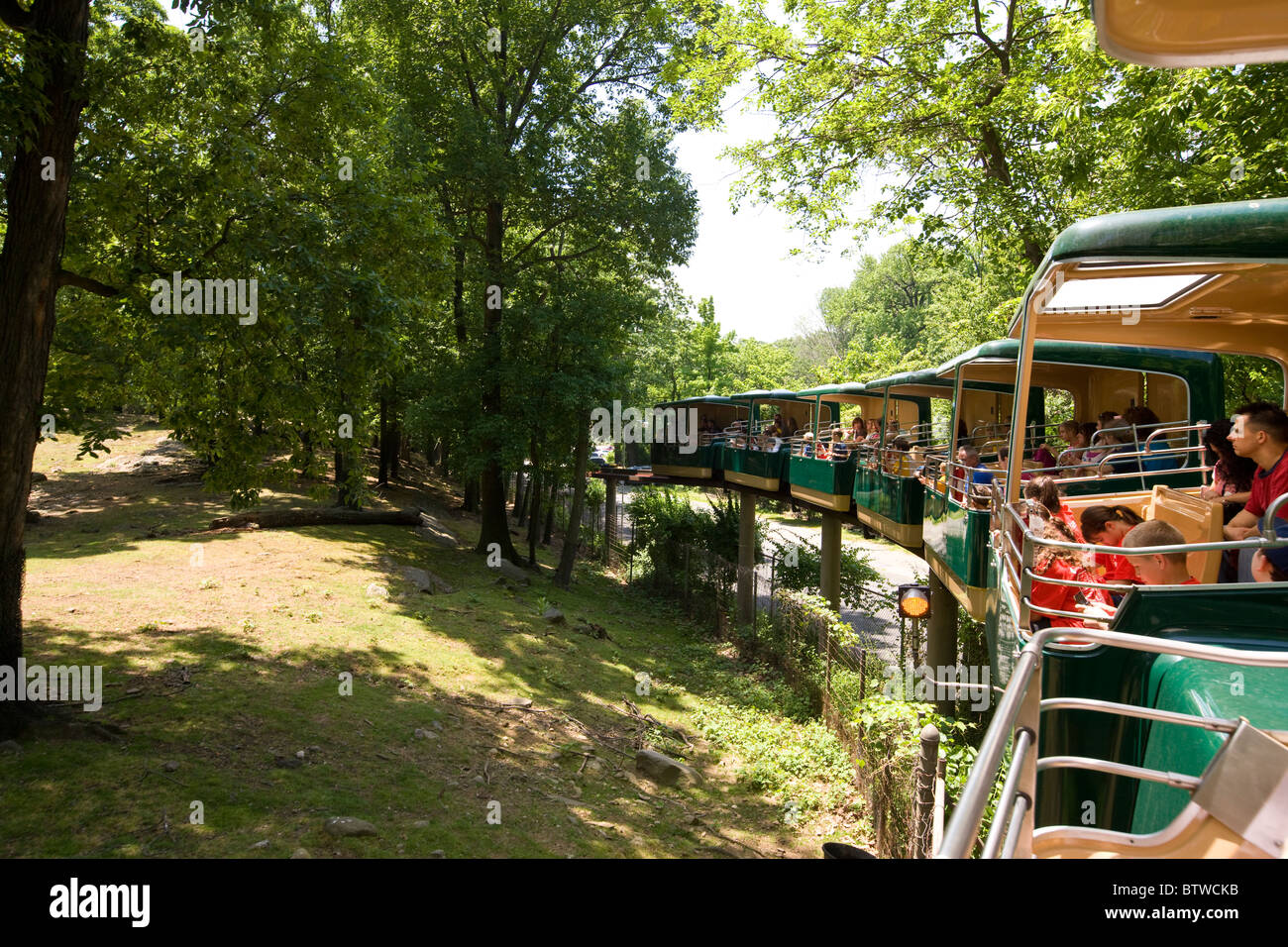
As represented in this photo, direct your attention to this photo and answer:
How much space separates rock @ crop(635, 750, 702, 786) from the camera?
1178 centimetres

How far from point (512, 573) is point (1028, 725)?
21.4 m

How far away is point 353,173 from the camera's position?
11961 millimetres

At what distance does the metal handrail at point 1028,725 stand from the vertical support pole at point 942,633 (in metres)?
11.3

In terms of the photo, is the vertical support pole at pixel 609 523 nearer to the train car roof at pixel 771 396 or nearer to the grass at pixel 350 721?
the train car roof at pixel 771 396

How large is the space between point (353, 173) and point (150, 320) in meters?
3.89

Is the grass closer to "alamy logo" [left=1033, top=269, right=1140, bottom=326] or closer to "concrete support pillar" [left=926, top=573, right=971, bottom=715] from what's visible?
"concrete support pillar" [left=926, top=573, right=971, bottom=715]

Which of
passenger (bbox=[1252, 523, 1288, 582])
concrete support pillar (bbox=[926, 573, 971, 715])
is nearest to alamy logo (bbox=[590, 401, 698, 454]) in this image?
concrete support pillar (bbox=[926, 573, 971, 715])

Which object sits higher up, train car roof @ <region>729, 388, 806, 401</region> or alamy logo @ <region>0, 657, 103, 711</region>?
train car roof @ <region>729, 388, 806, 401</region>

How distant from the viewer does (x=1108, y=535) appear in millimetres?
5648

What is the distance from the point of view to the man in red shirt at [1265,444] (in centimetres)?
Answer: 445

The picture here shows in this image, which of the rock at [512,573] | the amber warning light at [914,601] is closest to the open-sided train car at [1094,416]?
the amber warning light at [914,601]

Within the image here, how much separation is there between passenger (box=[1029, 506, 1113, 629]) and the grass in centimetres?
529

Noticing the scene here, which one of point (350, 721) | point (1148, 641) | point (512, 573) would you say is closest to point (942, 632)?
point (350, 721)
